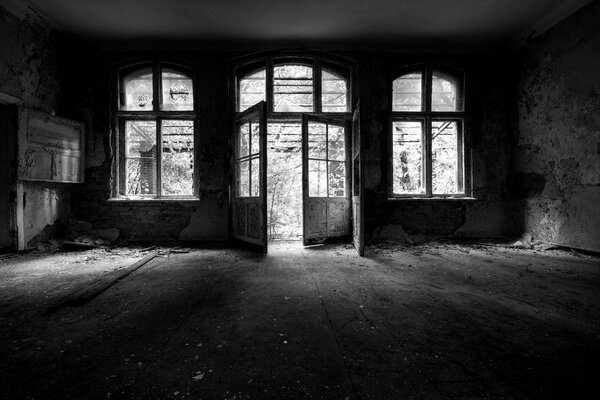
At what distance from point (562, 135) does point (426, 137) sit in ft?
6.42

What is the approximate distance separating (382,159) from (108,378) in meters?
4.97

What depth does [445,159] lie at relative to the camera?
548 cm

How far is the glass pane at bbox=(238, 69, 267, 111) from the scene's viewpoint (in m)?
5.38

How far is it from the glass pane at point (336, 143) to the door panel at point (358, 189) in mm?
354

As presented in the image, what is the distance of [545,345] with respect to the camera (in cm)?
157

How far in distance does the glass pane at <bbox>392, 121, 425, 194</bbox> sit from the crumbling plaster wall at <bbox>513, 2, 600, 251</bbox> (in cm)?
173

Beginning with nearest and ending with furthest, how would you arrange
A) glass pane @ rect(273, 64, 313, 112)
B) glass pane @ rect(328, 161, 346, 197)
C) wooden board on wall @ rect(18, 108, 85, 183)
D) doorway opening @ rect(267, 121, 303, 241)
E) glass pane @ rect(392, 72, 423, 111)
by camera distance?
wooden board on wall @ rect(18, 108, 85, 183)
glass pane @ rect(328, 161, 346, 197)
glass pane @ rect(273, 64, 313, 112)
glass pane @ rect(392, 72, 423, 111)
doorway opening @ rect(267, 121, 303, 241)

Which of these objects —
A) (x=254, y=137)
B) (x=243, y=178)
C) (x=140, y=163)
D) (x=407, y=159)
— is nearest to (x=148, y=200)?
(x=140, y=163)

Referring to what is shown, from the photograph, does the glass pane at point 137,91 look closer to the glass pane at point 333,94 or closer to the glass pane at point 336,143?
the glass pane at point 333,94

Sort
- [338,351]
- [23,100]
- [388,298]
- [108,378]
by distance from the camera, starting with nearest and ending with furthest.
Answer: [108,378] < [338,351] < [388,298] < [23,100]

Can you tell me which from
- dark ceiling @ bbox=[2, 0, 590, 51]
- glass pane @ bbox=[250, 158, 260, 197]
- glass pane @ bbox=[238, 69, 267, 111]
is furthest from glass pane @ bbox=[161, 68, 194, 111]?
glass pane @ bbox=[250, 158, 260, 197]

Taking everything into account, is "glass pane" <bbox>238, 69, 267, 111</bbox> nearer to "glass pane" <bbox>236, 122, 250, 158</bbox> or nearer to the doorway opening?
"glass pane" <bbox>236, 122, 250, 158</bbox>

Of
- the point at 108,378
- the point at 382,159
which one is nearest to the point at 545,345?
the point at 108,378

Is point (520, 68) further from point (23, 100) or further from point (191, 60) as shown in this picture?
point (23, 100)
